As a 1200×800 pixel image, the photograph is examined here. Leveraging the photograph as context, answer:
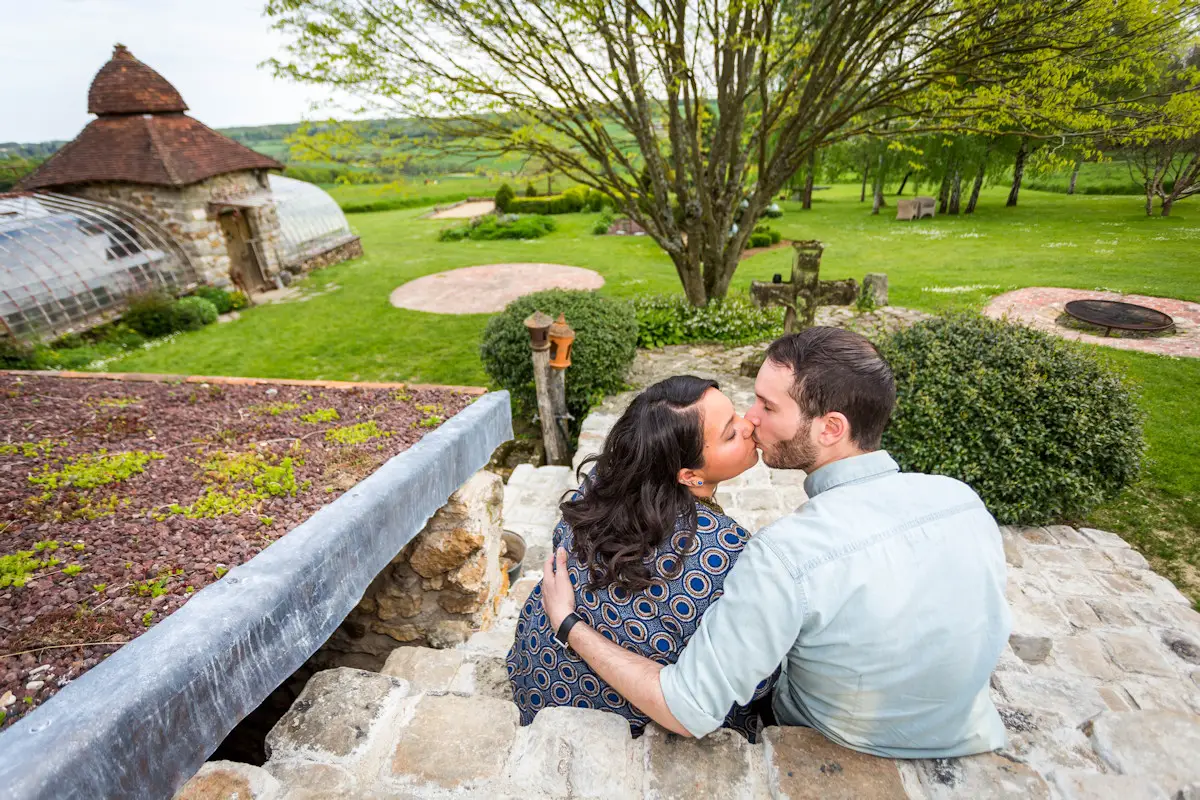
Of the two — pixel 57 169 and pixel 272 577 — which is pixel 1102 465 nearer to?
pixel 272 577

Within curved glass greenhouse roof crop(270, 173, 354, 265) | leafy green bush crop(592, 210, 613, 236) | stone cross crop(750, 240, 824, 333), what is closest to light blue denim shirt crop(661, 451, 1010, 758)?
stone cross crop(750, 240, 824, 333)

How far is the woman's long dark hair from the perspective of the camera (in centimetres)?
188


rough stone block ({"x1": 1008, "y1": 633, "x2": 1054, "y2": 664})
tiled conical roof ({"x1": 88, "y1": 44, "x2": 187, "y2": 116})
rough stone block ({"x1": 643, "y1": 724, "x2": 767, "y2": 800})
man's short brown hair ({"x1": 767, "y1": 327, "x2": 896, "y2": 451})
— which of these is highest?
tiled conical roof ({"x1": 88, "y1": 44, "x2": 187, "y2": 116})

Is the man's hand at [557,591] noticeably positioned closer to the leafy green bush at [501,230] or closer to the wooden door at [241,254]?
the wooden door at [241,254]

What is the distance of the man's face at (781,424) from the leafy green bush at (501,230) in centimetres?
2178

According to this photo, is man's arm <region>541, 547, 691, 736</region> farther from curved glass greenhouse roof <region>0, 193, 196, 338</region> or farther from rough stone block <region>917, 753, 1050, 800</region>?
curved glass greenhouse roof <region>0, 193, 196, 338</region>

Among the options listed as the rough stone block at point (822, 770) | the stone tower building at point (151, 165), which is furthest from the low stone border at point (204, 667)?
the stone tower building at point (151, 165)

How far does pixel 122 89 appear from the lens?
13.2 meters

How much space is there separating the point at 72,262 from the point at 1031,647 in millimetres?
16133

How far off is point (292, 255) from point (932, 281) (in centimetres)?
1749

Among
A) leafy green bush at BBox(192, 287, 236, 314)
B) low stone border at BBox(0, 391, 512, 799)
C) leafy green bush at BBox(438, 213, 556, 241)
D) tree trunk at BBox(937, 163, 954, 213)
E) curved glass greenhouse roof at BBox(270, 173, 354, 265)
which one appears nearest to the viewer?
low stone border at BBox(0, 391, 512, 799)

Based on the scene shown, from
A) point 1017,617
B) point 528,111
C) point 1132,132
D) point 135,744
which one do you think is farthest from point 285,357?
point 1132,132

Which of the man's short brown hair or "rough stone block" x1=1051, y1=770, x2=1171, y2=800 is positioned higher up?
the man's short brown hair

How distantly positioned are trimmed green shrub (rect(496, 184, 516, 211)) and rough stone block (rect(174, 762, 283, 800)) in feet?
89.1
